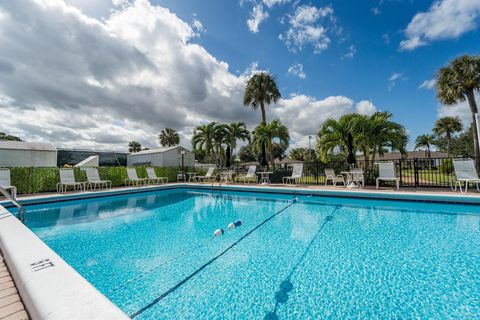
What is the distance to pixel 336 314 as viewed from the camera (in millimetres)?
2090

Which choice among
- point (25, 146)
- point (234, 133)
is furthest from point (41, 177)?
point (234, 133)

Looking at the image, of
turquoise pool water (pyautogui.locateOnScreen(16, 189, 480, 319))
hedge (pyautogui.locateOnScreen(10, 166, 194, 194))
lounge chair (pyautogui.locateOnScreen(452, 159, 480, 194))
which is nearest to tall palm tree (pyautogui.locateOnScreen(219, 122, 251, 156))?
hedge (pyautogui.locateOnScreen(10, 166, 194, 194))

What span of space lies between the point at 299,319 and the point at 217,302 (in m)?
0.90

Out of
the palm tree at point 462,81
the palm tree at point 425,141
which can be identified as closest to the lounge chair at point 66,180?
the palm tree at point 462,81

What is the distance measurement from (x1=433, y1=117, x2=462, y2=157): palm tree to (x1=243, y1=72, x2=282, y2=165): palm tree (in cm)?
2971

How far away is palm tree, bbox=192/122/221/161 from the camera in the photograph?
64.1 feet

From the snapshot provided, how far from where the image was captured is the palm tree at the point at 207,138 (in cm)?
1953

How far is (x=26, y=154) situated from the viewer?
17.8m

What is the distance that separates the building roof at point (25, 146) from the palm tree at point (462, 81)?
30078mm

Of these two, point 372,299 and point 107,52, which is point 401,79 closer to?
point 372,299

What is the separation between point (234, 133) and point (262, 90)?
15.1ft

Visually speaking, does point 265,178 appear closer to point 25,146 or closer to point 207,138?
point 207,138

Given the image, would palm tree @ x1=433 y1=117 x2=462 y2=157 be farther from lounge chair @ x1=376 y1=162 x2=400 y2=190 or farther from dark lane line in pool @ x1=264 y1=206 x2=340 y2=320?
dark lane line in pool @ x1=264 y1=206 x2=340 y2=320

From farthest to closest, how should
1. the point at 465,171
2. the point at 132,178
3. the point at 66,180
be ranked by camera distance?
the point at 132,178
the point at 66,180
the point at 465,171
